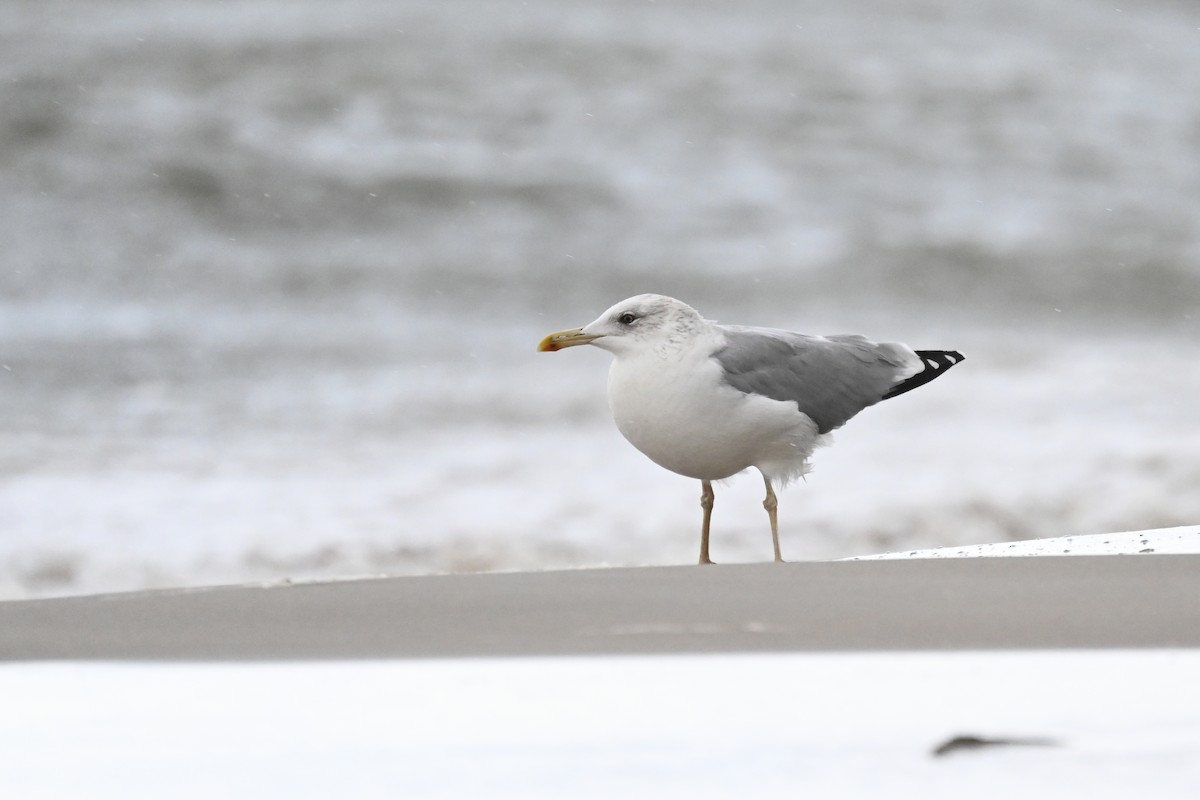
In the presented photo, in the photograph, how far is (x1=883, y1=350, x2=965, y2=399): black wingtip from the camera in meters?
5.27

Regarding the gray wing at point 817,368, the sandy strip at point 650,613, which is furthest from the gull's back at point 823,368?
the sandy strip at point 650,613

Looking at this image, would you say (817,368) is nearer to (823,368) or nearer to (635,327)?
(823,368)

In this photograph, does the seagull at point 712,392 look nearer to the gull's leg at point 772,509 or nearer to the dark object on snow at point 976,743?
the gull's leg at point 772,509

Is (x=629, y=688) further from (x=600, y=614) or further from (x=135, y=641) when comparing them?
(x=135, y=641)

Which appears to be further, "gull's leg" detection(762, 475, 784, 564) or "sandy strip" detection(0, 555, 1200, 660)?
"gull's leg" detection(762, 475, 784, 564)

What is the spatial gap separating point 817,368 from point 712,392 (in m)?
0.61

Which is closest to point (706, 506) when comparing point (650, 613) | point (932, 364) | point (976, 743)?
point (932, 364)

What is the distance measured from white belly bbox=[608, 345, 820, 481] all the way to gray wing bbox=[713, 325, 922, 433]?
0.08m

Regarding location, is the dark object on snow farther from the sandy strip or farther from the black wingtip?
the black wingtip

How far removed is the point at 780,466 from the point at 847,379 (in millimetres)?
518

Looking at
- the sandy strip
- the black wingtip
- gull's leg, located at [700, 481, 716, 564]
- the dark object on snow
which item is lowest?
gull's leg, located at [700, 481, 716, 564]

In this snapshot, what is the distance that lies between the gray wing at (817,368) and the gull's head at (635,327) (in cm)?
17

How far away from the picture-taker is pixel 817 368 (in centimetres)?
489

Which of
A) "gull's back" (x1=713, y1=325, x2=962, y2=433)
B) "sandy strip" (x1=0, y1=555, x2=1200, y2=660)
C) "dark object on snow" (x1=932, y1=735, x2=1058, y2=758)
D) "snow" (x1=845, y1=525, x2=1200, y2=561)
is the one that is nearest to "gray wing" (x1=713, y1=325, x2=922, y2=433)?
"gull's back" (x1=713, y1=325, x2=962, y2=433)
